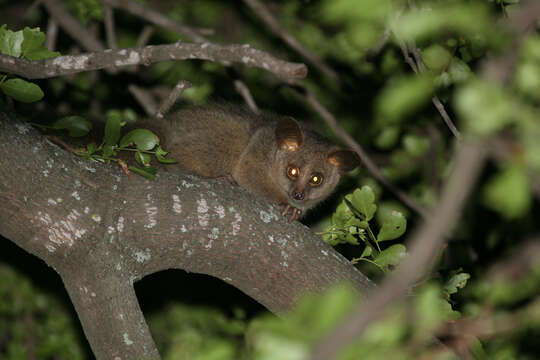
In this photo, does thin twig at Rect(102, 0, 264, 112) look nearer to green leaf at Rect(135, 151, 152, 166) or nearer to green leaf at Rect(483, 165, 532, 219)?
green leaf at Rect(135, 151, 152, 166)

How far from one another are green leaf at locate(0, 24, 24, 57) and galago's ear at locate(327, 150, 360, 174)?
2890 millimetres

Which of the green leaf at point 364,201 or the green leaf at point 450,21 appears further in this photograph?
the green leaf at point 364,201

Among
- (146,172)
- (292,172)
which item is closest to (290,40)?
(292,172)

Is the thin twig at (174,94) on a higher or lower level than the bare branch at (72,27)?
higher

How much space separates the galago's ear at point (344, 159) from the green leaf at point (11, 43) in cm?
289

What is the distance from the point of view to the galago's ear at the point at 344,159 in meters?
5.12

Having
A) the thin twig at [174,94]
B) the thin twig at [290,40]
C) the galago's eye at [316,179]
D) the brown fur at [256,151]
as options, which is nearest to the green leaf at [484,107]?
the thin twig at [174,94]

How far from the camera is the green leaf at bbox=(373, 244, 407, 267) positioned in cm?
354

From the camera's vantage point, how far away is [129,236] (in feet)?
10.0

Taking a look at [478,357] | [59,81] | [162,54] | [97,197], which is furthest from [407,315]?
[59,81]

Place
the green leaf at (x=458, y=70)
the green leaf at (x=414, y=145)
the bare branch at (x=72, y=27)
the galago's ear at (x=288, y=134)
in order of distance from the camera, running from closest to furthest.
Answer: the green leaf at (x=458, y=70), the galago's ear at (x=288, y=134), the green leaf at (x=414, y=145), the bare branch at (x=72, y=27)

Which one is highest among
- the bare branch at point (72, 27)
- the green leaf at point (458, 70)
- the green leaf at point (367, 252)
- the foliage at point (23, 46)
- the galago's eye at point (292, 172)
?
the green leaf at point (458, 70)

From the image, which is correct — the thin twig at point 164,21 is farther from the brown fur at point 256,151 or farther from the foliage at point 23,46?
the foliage at point 23,46

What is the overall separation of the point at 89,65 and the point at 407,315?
201 centimetres
